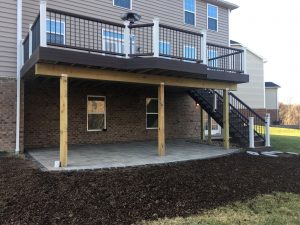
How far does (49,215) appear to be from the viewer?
17.0 feet

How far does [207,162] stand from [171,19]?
28.5 feet

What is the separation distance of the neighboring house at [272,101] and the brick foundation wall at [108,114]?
24694 mm

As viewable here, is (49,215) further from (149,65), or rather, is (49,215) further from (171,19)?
(171,19)

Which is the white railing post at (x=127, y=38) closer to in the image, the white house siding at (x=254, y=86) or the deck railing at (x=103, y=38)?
the deck railing at (x=103, y=38)

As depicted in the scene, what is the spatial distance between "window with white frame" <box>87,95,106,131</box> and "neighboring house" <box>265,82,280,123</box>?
97.4 ft

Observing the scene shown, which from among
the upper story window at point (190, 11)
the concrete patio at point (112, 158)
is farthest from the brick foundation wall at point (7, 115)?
the upper story window at point (190, 11)

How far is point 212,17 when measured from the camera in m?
17.5

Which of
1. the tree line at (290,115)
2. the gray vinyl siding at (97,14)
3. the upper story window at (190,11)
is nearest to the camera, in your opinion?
the gray vinyl siding at (97,14)

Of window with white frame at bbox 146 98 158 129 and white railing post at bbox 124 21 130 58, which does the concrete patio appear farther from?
window with white frame at bbox 146 98 158 129

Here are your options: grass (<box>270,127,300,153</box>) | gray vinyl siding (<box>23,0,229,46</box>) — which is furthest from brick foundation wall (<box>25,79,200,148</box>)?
grass (<box>270,127,300,153</box>)

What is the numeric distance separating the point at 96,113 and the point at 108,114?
1.92 ft

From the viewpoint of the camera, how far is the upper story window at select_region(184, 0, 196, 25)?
16375 mm

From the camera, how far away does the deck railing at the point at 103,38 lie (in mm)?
8656

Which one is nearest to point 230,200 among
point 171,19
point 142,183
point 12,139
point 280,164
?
point 142,183
